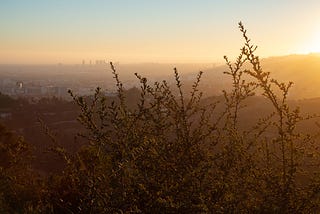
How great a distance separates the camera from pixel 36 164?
30750 millimetres

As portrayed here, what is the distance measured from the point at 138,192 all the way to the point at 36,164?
28003 mm

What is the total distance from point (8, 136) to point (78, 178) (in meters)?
20.1

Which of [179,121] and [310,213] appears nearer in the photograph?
[310,213]

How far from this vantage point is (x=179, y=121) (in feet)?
15.0

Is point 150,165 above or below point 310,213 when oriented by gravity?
above

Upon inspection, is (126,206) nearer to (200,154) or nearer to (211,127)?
(200,154)

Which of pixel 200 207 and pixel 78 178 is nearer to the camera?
pixel 200 207

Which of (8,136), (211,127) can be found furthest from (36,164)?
(211,127)

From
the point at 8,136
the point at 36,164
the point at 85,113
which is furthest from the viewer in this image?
the point at 36,164

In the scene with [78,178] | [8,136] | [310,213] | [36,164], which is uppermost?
[78,178]

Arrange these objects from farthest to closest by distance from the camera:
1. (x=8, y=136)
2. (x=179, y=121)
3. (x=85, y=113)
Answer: (x=8, y=136)
(x=179, y=121)
(x=85, y=113)

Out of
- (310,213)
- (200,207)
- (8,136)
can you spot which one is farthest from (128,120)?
(8,136)

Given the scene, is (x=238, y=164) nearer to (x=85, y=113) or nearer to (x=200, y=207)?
(x=200, y=207)

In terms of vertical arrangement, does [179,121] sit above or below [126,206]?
above
